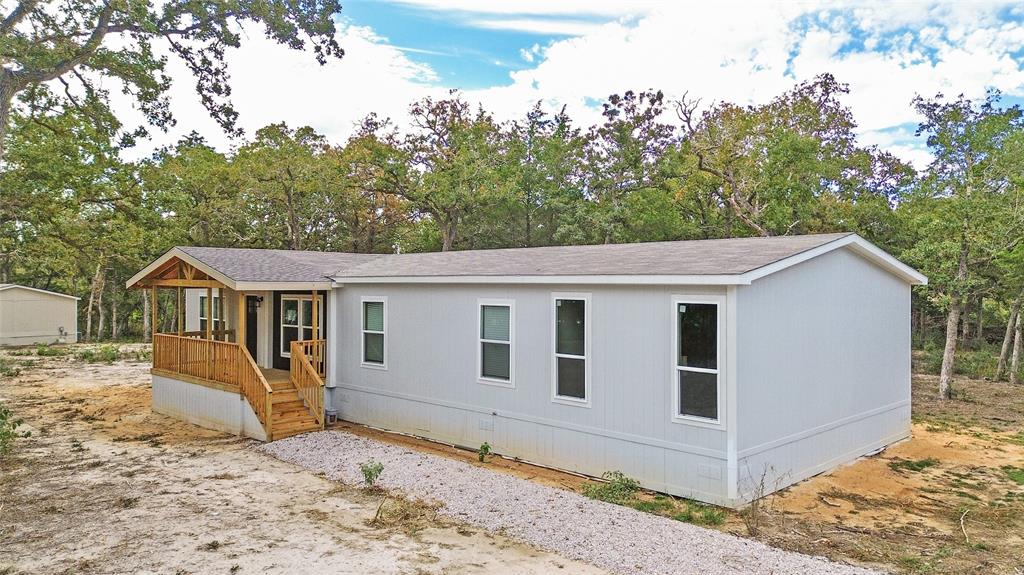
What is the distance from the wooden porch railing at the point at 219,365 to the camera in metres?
10.5

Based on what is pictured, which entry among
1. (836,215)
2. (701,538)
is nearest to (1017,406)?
(836,215)

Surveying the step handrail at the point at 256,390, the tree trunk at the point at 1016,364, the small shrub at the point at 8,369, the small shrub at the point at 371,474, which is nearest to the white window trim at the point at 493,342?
the small shrub at the point at 371,474

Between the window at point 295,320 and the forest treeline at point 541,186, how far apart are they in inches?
197

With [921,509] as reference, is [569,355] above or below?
above

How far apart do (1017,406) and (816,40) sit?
1294 centimetres

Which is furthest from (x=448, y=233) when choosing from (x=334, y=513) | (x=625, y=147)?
(x=334, y=513)

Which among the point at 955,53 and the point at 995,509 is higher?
the point at 955,53

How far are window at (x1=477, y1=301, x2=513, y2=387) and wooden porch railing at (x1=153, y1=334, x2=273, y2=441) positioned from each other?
3692 millimetres

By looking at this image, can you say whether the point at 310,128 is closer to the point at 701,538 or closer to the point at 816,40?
the point at 816,40

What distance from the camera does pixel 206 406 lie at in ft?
38.1

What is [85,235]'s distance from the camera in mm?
20094

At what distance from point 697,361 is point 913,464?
4.30m

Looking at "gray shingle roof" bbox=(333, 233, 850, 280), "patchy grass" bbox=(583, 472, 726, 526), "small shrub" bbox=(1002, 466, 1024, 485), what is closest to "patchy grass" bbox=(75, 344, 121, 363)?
"gray shingle roof" bbox=(333, 233, 850, 280)

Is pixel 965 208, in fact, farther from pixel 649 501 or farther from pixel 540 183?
pixel 540 183
